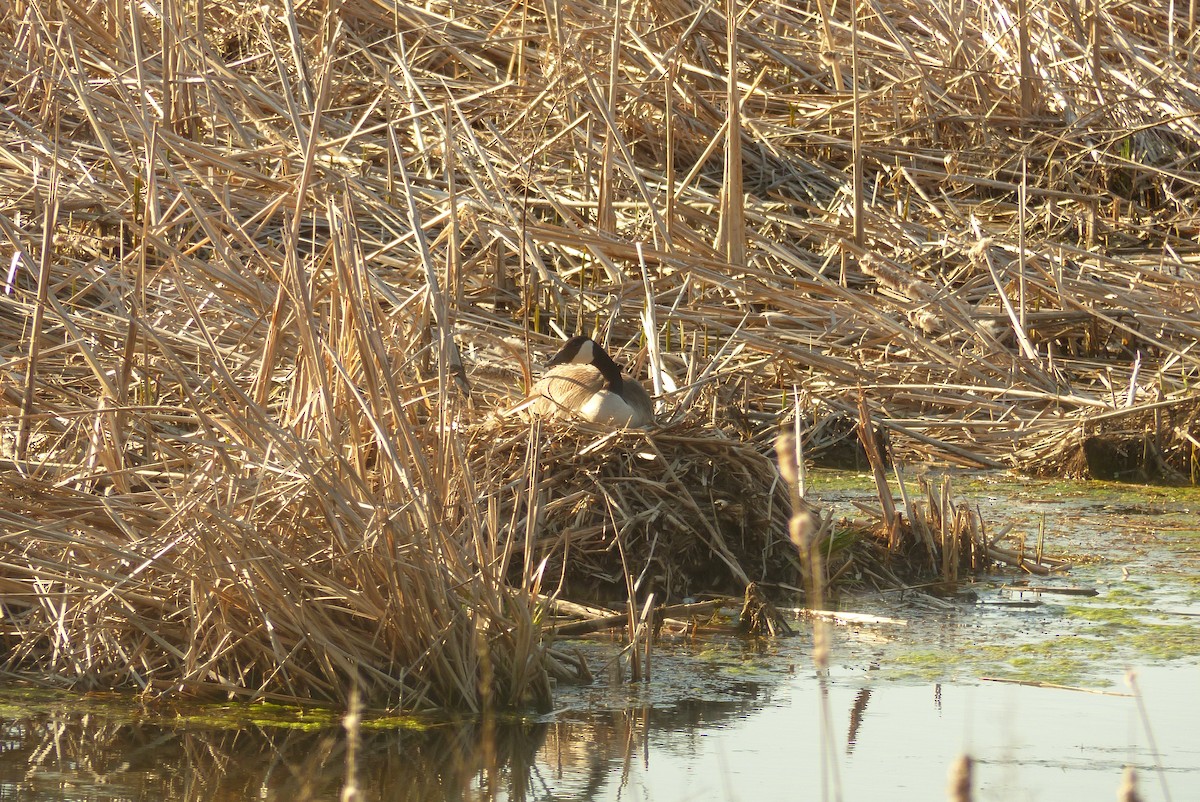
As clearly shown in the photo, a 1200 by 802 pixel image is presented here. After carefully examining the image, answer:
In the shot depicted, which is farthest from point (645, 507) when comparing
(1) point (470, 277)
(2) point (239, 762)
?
(1) point (470, 277)

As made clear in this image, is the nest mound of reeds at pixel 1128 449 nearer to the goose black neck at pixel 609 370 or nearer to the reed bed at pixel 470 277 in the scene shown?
the reed bed at pixel 470 277

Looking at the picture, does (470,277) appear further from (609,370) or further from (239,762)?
(239,762)

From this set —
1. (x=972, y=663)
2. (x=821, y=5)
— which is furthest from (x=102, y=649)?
(x=821, y=5)

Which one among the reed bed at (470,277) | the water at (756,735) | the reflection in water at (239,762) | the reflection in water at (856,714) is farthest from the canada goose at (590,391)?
the reflection in water at (239,762)

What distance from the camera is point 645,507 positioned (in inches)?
225

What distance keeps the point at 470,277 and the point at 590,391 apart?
7.18 ft

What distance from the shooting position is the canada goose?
20.2ft

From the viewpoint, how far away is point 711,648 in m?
4.96

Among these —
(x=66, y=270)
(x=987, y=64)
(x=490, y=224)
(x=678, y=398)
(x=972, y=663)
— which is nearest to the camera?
(x=972, y=663)

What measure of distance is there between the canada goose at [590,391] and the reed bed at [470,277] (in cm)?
21

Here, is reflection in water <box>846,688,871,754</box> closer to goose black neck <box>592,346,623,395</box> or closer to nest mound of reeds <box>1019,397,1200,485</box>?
goose black neck <box>592,346,623,395</box>

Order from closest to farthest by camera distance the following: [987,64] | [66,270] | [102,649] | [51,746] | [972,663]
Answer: [51,746], [102,649], [972,663], [66,270], [987,64]

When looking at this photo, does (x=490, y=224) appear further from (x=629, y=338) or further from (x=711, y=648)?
(x=711, y=648)

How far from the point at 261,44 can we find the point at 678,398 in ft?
16.3
